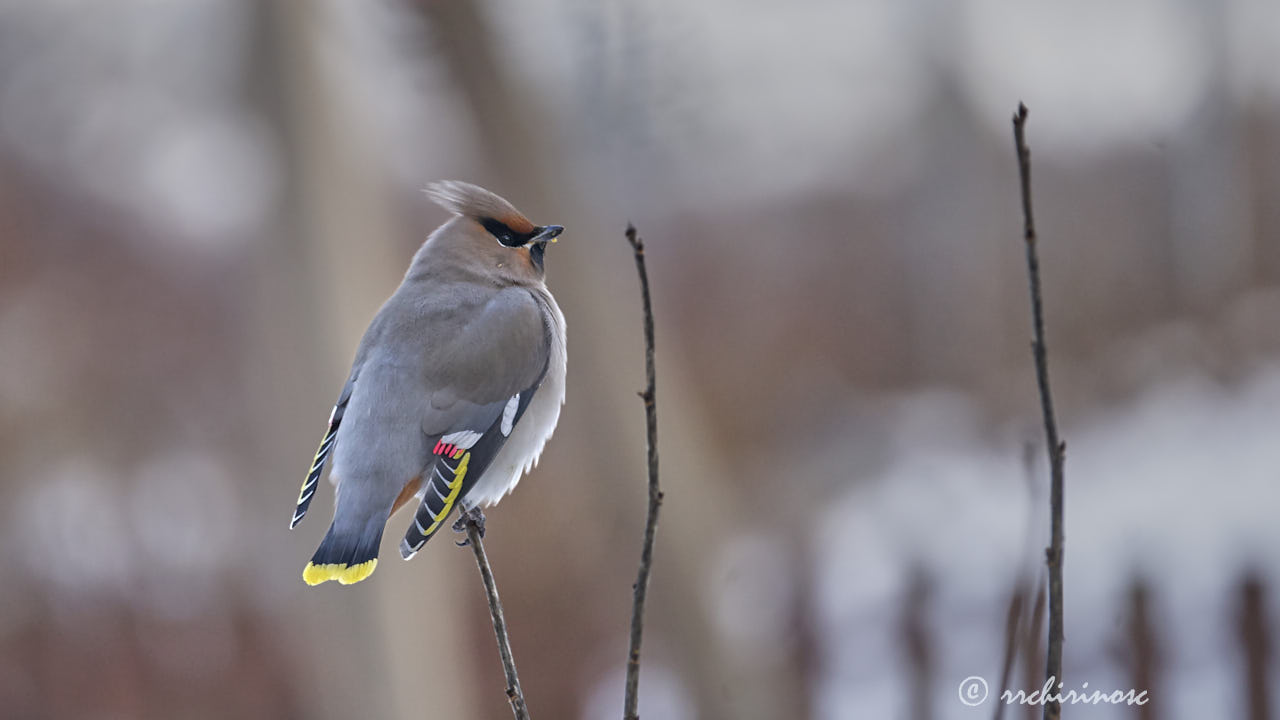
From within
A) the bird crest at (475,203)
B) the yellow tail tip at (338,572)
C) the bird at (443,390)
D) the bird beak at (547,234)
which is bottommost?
the yellow tail tip at (338,572)

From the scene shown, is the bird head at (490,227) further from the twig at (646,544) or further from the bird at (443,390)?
the twig at (646,544)

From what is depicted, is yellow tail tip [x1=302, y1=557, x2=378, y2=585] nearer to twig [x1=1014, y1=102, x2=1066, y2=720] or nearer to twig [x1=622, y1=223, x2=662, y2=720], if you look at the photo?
twig [x1=622, y1=223, x2=662, y2=720]

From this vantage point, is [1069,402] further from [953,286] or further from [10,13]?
[10,13]

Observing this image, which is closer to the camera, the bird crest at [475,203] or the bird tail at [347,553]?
the bird tail at [347,553]

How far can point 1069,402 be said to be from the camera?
4.41 metres

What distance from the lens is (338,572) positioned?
1.90 feet

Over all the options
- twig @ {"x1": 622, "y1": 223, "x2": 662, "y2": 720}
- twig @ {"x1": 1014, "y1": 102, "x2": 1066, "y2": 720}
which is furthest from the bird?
twig @ {"x1": 1014, "y1": 102, "x2": 1066, "y2": 720}

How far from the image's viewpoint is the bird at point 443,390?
65 centimetres

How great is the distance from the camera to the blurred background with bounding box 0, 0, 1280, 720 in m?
2.18

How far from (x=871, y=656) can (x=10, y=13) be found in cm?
234

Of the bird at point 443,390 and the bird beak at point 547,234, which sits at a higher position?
the bird beak at point 547,234

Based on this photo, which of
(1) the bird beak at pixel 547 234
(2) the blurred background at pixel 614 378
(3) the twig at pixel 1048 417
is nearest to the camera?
(3) the twig at pixel 1048 417

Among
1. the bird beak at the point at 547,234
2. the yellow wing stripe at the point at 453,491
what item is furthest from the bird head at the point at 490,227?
the yellow wing stripe at the point at 453,491

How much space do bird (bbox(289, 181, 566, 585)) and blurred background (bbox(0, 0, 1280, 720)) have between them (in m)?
0.30
